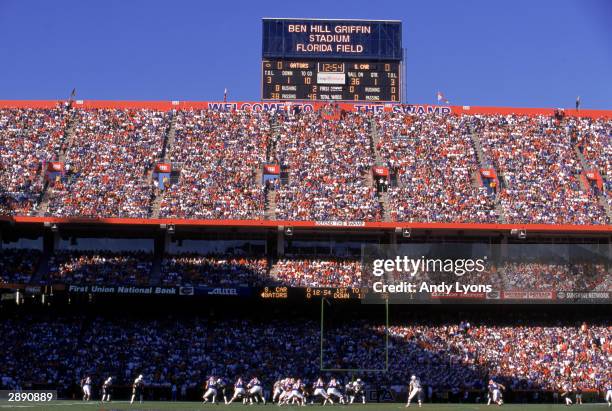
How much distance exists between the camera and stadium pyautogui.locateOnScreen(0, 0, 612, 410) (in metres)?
42.2

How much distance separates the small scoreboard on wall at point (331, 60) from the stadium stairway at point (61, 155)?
11.9m

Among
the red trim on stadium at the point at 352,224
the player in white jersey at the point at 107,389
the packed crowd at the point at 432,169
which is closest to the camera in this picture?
the player in white jersey at the point at 107,389

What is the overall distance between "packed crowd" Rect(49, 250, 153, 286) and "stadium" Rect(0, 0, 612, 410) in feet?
0.42

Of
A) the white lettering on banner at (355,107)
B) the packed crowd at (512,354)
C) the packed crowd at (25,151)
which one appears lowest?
the packed crowd at (512,354)

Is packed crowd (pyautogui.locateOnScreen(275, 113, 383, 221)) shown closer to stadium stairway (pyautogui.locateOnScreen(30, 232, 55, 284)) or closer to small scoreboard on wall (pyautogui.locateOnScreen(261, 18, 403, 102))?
small scoreboard on wall (pyautogui.locateOnScreen(261, 18, 403, 102))

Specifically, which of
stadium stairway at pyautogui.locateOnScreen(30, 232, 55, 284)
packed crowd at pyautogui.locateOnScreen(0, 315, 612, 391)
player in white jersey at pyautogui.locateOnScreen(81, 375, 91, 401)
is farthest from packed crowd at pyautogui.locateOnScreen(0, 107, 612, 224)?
player in white jersey at pyautogui.locateOnScreen(81, 375, 91, 401)

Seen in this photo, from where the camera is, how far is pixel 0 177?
5056 cm

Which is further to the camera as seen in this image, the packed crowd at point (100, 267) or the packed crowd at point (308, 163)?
the packed crowd at point (308, 163)

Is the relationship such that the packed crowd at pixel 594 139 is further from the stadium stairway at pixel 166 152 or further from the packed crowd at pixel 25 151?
the packed crowd at pixel 25 151

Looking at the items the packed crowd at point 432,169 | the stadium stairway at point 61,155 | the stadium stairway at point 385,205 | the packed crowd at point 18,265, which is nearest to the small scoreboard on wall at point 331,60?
the packed crowd at point 432,169

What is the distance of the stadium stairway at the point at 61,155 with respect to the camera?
48.6m

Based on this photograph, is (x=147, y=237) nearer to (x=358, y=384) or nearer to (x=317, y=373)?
(x=317, y=373)

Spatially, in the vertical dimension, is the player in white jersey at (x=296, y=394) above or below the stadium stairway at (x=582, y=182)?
below

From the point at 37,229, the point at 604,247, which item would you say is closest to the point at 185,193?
the point at 37,229
